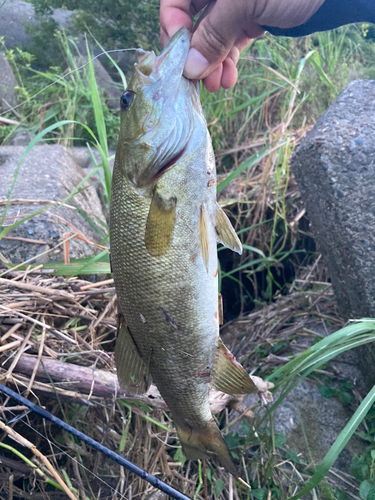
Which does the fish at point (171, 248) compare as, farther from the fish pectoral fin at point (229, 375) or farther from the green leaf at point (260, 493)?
the green leaf at point (260, 493)

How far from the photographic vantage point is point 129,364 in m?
1.24

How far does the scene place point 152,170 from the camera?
120 cm

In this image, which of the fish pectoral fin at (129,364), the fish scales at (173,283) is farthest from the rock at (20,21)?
the fish pectoral fin at (129,364)

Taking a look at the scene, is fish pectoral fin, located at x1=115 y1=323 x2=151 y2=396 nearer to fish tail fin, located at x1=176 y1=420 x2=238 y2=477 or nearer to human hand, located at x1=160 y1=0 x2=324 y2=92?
fish tail fin, located at x1=176 y1=420 x2=238 y2=477

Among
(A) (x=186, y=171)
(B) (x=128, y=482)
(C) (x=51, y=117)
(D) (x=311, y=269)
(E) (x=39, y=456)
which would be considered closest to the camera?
(A) (x=186, y=171)

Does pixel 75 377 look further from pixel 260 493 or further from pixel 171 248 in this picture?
pixel 260 493

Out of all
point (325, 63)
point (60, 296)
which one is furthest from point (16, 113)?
point (325, 63)

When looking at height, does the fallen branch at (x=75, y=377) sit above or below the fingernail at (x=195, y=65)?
below

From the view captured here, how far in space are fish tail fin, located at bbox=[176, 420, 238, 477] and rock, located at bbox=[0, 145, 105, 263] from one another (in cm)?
117

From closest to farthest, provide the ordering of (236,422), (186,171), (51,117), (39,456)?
(186,171)
(39,456)
(236,422)
(51,117)

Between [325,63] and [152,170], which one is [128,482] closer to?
[152,170]

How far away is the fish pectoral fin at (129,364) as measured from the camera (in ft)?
4.07

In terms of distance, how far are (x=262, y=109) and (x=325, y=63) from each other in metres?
0.83

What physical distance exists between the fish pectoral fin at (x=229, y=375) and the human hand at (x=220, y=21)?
3.14 feet
